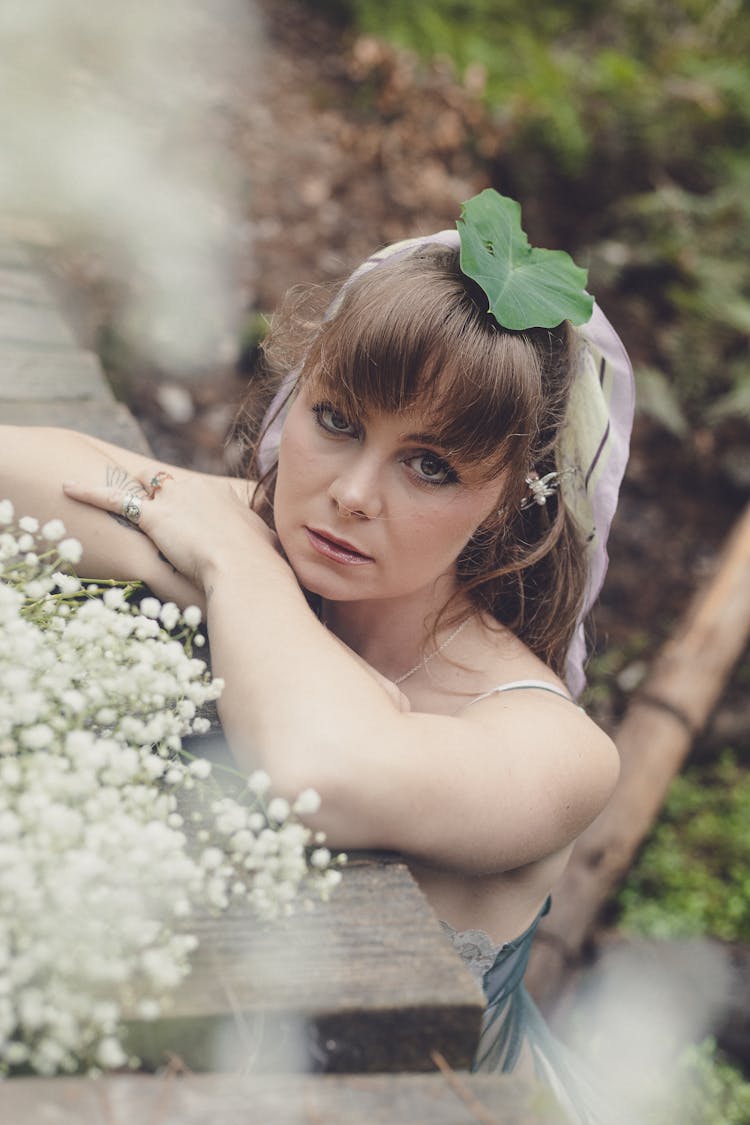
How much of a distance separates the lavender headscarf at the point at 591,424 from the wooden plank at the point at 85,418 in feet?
1.53

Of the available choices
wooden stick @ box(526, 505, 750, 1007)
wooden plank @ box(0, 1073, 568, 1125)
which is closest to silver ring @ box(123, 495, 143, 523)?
wooden plank @ box(0, 1073, 568, 1125)

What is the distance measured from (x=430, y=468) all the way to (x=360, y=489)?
6.3 inches

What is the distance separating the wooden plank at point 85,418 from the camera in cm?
271

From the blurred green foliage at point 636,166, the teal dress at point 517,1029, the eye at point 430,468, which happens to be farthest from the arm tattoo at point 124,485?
the blurred green foliage at point 636,166

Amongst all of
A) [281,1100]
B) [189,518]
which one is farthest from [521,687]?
[281,1100]

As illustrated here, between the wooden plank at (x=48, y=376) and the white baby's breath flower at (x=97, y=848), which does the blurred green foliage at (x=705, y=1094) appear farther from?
the wooden plank at (x=48, y=376)

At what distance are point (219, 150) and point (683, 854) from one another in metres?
4.69

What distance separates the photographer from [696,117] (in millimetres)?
7035

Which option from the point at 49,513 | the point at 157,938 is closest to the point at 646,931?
the point at 49,513

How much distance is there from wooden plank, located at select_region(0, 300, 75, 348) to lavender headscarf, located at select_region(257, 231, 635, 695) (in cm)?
96

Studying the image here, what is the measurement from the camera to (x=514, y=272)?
6.79 feet

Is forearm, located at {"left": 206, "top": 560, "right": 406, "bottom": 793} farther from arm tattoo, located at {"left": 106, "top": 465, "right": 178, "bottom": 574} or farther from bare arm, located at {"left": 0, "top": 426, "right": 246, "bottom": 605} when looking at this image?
arm tattoo, located at {"left": 106, "top": 465, "right": 178, "bottom": 574}

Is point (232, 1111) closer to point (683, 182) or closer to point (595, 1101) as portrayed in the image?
point (595, 1101)

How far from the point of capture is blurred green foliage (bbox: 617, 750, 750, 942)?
4109mm
